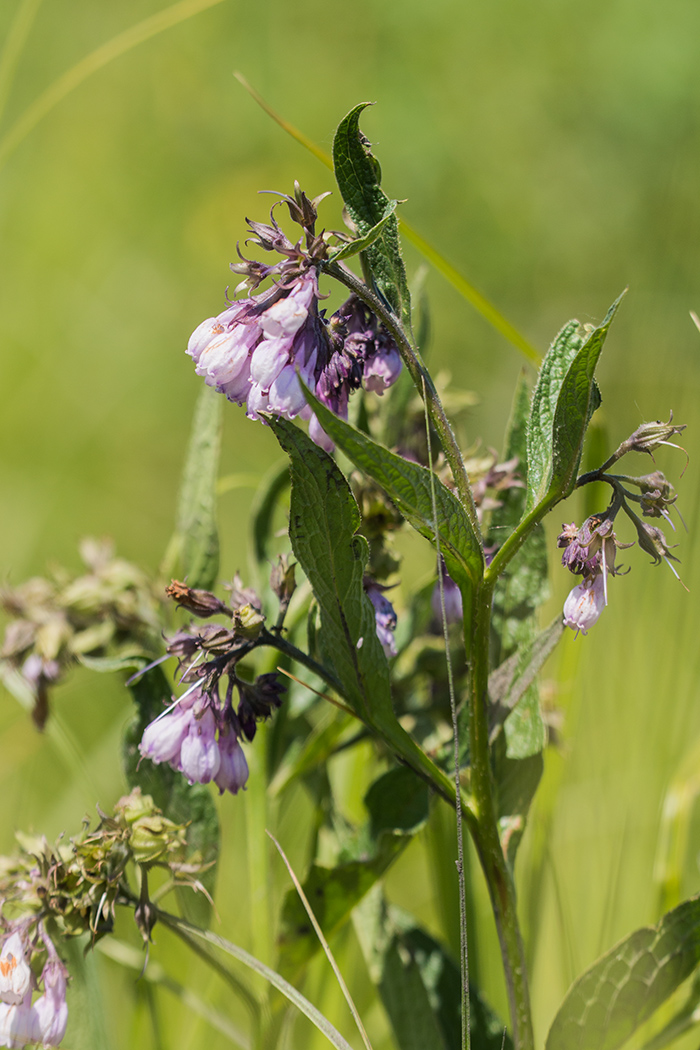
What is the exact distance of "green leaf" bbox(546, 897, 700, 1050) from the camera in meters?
1.42

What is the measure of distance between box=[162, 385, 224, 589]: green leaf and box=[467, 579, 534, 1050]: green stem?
0.73 metres

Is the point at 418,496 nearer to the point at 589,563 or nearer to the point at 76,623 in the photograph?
the point at 589,563

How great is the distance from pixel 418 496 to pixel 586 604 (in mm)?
269

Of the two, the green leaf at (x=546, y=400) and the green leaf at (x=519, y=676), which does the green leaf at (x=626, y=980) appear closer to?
the green leaf at (x=519, y=676)

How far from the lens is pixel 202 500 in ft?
6.23

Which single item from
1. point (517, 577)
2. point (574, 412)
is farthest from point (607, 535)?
point (517, 577)

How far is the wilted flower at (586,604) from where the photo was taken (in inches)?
49.2

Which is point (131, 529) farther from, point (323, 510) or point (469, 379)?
point (323, 510)

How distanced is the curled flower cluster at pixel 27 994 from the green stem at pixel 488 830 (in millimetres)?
613

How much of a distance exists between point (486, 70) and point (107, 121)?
2.43 meters

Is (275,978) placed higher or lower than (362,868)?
lower

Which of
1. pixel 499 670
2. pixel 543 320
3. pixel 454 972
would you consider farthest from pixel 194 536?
pixel 543 320

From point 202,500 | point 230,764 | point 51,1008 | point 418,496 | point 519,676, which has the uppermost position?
point 202,500

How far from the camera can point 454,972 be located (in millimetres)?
1763
